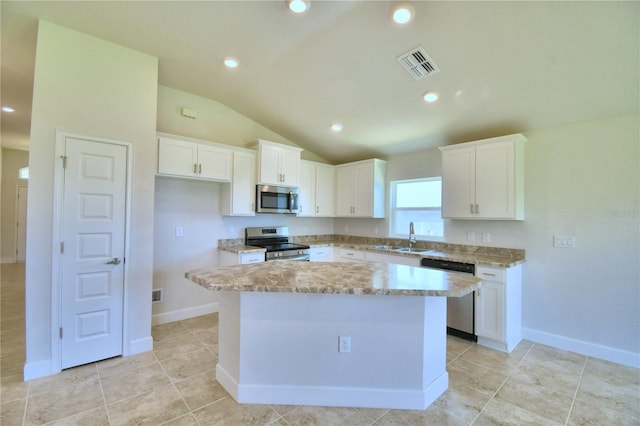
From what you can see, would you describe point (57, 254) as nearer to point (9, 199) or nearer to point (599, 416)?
point (599, 416)

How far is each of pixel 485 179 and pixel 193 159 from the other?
358cm

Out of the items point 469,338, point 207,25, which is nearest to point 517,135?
point 469,338

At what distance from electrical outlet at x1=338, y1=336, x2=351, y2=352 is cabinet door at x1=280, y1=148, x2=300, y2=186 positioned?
2.81 meters

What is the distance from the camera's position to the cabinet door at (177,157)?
133 inches

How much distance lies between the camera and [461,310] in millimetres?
3320

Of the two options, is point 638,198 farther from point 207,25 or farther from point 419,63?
point 207,25

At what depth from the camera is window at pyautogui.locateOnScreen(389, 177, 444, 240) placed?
421 centimetres

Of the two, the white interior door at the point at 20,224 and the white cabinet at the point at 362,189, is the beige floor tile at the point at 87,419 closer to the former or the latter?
the white cabinet at the point at 362,189

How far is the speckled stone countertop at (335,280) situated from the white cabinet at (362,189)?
232 centimetres

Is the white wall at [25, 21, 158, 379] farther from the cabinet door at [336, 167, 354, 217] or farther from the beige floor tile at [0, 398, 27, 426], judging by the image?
the cabinet door at [336, 167, 354, 217]

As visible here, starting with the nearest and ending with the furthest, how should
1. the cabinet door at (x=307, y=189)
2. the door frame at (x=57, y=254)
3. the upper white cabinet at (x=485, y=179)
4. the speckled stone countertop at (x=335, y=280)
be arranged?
the speckled stone countertop at (x=335, y=280)
the door frame at (x=57, y=254)
the upper white cabinet at (x=485, y=179)
the cabinet door at (x=307, y=189)

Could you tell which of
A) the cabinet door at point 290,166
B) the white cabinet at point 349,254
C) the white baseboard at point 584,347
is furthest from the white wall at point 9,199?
the white baseboard at point 584,347

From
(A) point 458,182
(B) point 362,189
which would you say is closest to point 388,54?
(A) point 458,182

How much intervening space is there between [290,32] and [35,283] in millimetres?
3135
